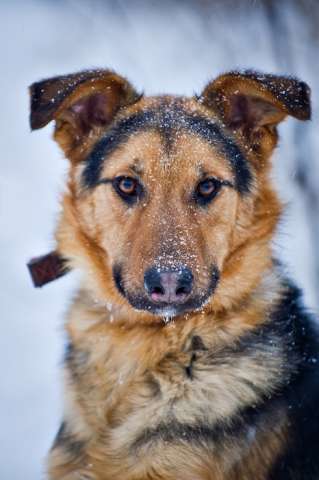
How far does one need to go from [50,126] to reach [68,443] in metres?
5.44

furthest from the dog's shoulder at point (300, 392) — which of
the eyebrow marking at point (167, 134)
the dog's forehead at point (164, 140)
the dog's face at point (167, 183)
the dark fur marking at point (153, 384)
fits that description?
the dog's forehead at point (164, 140)

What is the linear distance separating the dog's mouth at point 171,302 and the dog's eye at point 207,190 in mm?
420

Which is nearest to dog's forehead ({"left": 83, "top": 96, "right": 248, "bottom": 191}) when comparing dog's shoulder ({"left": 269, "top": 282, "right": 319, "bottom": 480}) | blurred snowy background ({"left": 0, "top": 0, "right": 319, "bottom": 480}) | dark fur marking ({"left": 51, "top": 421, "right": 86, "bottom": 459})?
blurred snowy background ({"left": 0, "top": 0, "right": 319, "bottom": 480})

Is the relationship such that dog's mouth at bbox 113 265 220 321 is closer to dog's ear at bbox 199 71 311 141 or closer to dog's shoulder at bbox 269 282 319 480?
dog's shoulder at bbox 269 282 319 480

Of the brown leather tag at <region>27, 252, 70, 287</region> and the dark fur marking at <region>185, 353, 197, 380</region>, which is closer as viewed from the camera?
the dark fur marking at <region>185, 353, 197, 380</region>

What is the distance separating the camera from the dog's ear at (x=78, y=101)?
3.99 meters

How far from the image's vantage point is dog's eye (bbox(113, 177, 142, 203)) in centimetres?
416

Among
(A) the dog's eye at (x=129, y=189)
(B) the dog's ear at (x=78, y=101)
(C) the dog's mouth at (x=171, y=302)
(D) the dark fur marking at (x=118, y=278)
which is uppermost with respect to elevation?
(B) the dog's ear at (x=78, y=101)

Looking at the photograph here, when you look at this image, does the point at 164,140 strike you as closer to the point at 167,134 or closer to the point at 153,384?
the point at 167,134

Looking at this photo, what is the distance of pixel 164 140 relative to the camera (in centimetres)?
419

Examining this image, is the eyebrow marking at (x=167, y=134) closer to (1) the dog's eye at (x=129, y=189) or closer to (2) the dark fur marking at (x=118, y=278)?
(1) the dog's eye at (x=129, y=189)

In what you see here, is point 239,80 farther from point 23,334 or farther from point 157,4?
point 157,4

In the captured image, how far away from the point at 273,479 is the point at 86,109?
95.5 inches

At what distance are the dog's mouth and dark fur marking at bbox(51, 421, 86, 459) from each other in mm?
883
